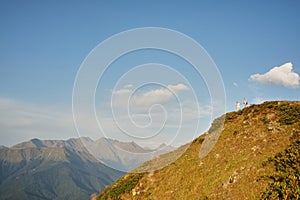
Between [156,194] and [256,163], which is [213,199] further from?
[156,194]

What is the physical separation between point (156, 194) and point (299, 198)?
1775 cm

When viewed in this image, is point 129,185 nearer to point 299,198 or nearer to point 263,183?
point 263,183

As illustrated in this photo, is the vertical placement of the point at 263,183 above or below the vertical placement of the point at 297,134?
below

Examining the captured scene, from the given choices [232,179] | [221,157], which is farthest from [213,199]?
[221,157]

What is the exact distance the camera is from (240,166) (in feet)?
106

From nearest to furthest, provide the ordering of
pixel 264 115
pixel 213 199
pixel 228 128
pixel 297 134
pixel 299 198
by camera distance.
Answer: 1. pixel 299 198
2. pixel 213 199
3. pixel 297 134
4. pixel 264 115
5. pixel 228 128

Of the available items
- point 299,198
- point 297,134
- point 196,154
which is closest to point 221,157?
point 196,154

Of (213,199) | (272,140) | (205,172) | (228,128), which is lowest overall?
(213,199)

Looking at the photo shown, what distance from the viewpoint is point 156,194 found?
3722 cm

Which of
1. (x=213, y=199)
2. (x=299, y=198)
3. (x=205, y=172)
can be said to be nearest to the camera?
(x=299, y=198)

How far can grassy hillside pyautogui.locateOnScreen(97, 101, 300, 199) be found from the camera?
2791 cm

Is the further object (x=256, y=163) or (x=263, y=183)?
(x=256, y=163)

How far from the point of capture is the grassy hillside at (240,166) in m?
27.9

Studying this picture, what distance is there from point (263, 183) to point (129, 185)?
798 inches
